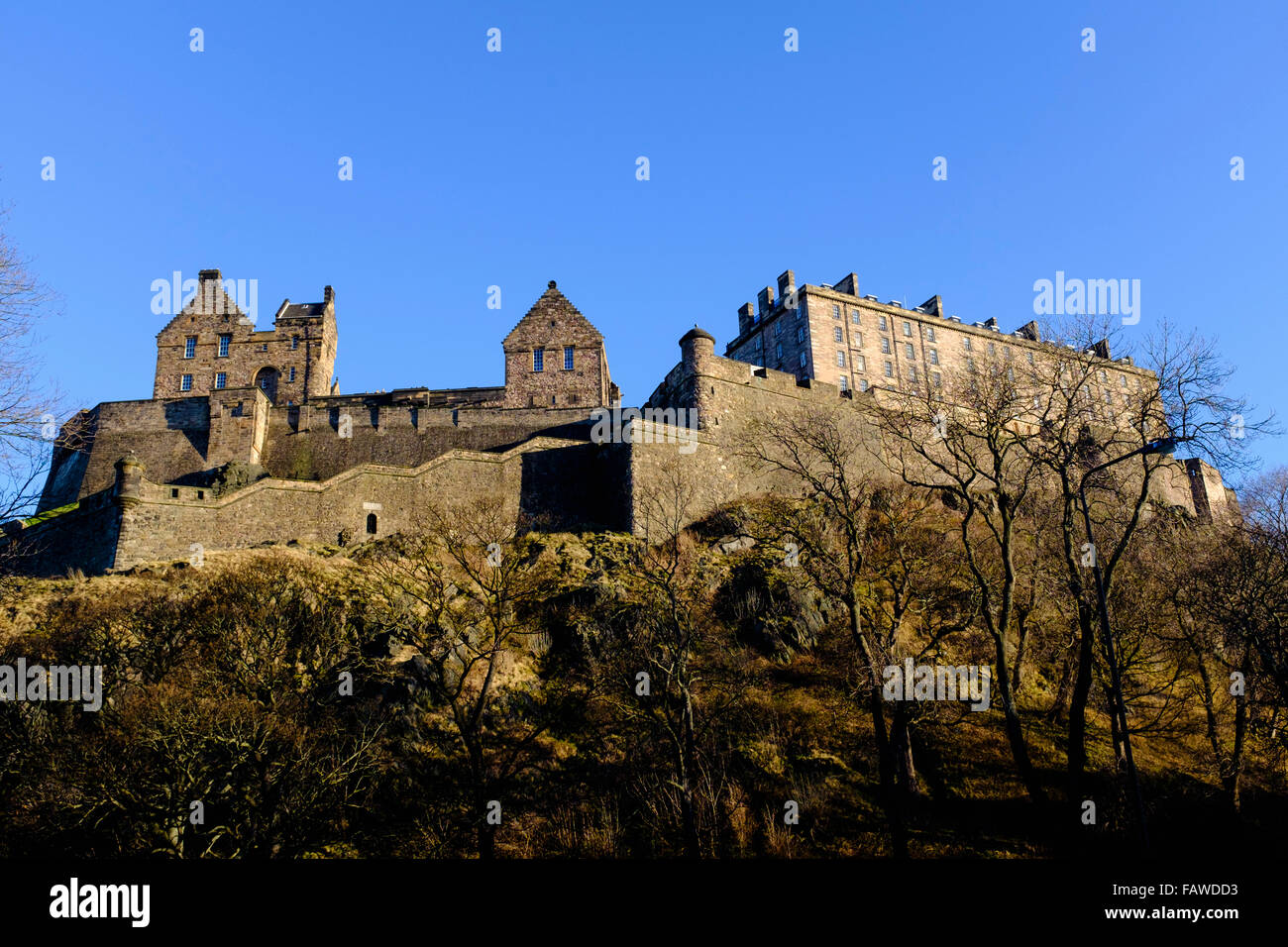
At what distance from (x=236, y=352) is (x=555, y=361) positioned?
20.9m

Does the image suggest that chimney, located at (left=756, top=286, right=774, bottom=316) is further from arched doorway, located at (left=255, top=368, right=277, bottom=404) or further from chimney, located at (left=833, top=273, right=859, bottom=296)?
arched doorway, located at (left=255, top=368, right=277, bottom=404)

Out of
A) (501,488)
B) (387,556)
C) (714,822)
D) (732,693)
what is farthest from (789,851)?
(501,488)

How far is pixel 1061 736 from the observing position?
26.3 m

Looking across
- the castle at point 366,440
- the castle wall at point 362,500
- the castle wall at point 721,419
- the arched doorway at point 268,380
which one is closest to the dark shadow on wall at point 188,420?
the castle at point 366,440

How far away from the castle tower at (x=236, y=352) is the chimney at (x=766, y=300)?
109 feet

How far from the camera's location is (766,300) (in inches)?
2731

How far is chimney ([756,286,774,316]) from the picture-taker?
68.6 metres

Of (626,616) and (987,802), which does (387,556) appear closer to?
(626,616)

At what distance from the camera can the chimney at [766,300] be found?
68569 millimetres

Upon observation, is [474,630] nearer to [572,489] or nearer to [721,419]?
[572,489]

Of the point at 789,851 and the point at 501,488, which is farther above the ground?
the point at 501,488

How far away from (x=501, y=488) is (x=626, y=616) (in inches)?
511

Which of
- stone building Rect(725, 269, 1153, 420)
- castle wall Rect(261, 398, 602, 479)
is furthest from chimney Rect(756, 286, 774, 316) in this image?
castle wall Rect(261, 398, 602, 479)

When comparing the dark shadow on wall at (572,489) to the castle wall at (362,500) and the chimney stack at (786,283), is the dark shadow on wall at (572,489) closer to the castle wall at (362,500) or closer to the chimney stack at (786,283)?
the castle wall at (362,500)
